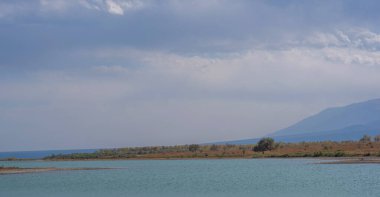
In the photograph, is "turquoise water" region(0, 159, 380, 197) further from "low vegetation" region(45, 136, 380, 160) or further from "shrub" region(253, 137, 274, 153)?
"shrub" region(253, 137, 274, 153)

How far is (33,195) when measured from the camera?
45219 millimetres

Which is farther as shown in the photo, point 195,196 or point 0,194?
point 0,194

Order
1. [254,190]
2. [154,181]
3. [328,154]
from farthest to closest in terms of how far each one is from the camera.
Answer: [328,154] → [154,181] → [254,190]

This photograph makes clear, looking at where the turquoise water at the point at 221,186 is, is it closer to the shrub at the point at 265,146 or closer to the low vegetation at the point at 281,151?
the low vegetation at the point at 281,151

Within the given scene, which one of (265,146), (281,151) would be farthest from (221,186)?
(265,146)

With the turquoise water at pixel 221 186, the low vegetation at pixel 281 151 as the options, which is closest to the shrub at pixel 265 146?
the low vegetation at pixel 281 151

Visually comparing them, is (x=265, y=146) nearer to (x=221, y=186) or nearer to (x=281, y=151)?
(x=281, y=151)

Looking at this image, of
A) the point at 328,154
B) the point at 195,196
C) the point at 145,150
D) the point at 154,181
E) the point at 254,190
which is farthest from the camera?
the point at 145,150

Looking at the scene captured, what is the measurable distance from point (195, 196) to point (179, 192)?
3234 millimetres

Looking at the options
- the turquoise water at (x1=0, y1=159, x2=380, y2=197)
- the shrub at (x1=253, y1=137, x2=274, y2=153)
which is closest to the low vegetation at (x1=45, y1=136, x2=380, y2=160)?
the shrub at (x1=253, y1=137, x2=274, y2=153)

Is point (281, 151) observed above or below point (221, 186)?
above

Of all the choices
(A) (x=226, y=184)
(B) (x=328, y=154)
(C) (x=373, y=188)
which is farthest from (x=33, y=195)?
(B) (x=328, y=154)

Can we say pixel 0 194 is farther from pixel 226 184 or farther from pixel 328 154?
pixel 328 154

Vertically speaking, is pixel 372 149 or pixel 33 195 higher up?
pixel 372 149
